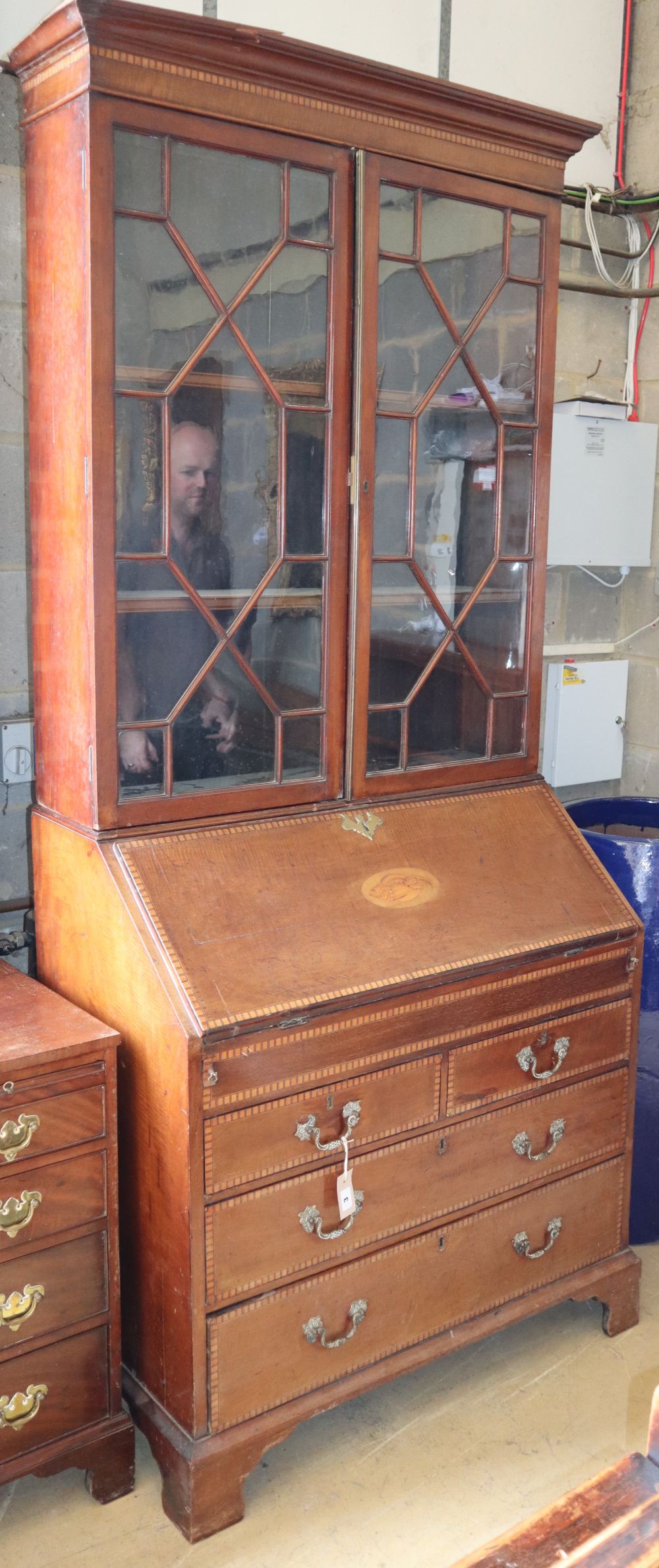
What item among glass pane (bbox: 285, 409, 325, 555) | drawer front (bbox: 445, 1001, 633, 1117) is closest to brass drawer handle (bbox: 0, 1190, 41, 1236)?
drawer front (bbox: 445, 1001, 633, 1117)

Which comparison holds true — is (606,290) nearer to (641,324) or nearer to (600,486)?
(641,324)

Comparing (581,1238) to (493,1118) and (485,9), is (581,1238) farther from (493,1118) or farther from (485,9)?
(485,9)

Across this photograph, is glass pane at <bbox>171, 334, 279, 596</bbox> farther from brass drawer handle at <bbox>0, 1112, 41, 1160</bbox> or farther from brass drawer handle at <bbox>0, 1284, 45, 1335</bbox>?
brass drawer handle at <bbox>0, 1284, 45, 1335</bbox>

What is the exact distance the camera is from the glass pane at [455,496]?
210 cm

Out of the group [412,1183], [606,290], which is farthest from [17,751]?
[606,290]

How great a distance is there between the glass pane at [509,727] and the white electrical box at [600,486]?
25.8 inches

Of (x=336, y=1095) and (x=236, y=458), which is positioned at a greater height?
Answer: (x=236, y=458)

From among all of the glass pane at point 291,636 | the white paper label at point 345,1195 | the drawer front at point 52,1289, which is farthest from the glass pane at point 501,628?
the drawer front at point 52,1289

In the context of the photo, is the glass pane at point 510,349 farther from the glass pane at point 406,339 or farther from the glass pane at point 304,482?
the glass pane at point 304,482

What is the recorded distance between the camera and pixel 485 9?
8.65 feet

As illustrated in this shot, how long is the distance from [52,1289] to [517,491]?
152 centimetres

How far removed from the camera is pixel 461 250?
2.07 m

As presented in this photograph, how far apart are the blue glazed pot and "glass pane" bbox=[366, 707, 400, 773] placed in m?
0.50

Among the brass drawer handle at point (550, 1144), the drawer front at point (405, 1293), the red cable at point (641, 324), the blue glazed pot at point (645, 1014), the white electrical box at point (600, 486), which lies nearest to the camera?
the drawer front at point (405, 1293)
